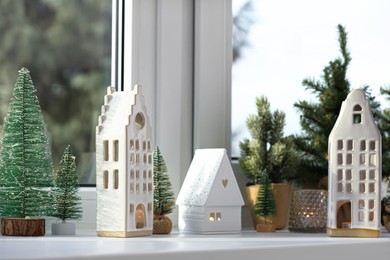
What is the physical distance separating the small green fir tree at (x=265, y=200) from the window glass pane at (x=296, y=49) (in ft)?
0.76

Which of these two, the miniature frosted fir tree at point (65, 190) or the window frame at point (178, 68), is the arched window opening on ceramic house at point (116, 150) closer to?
the miniature frosted fir tree at point (65, 190)

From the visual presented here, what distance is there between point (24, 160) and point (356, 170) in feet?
1.96

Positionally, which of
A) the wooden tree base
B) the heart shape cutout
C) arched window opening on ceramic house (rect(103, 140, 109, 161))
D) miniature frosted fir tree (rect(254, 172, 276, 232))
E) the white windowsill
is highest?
arched window opening on ceramic house (rect(103, 140, 109, 161))

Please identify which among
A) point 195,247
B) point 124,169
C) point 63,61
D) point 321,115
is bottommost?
point 195,247

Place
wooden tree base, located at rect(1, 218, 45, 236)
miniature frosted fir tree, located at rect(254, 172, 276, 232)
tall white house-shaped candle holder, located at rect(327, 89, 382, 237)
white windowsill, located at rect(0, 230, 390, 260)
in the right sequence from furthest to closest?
miniature frosted fir tree, located at rect(254, 172, 276, 232) → tall white house-shaped candle holder, located at rect(327, 89, 382, 237) → wooden tree base, located at rect(1, 218, 45, 236) → white windowsill, located at rect(0, 230, 390, 260)

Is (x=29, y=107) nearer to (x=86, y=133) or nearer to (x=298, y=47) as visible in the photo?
(x=86, y=133)

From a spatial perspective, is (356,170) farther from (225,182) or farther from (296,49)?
(296,49)

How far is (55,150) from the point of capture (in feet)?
5.74

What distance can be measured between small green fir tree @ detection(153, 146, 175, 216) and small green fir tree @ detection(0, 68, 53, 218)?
0.20 meters

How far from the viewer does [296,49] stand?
1.97 m

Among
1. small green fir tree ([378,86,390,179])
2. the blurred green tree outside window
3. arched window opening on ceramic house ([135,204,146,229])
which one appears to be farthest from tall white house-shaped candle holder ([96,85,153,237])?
small green fir tree ([378,86,390,179])

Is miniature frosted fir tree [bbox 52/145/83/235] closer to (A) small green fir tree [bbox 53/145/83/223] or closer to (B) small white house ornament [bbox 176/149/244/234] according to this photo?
(A) small green fir tree [bbox 53/145/83/223]

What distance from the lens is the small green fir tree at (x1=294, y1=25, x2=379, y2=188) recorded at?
5.98 ft

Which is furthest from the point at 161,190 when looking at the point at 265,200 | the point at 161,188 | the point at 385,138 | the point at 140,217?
the point at 385,138
